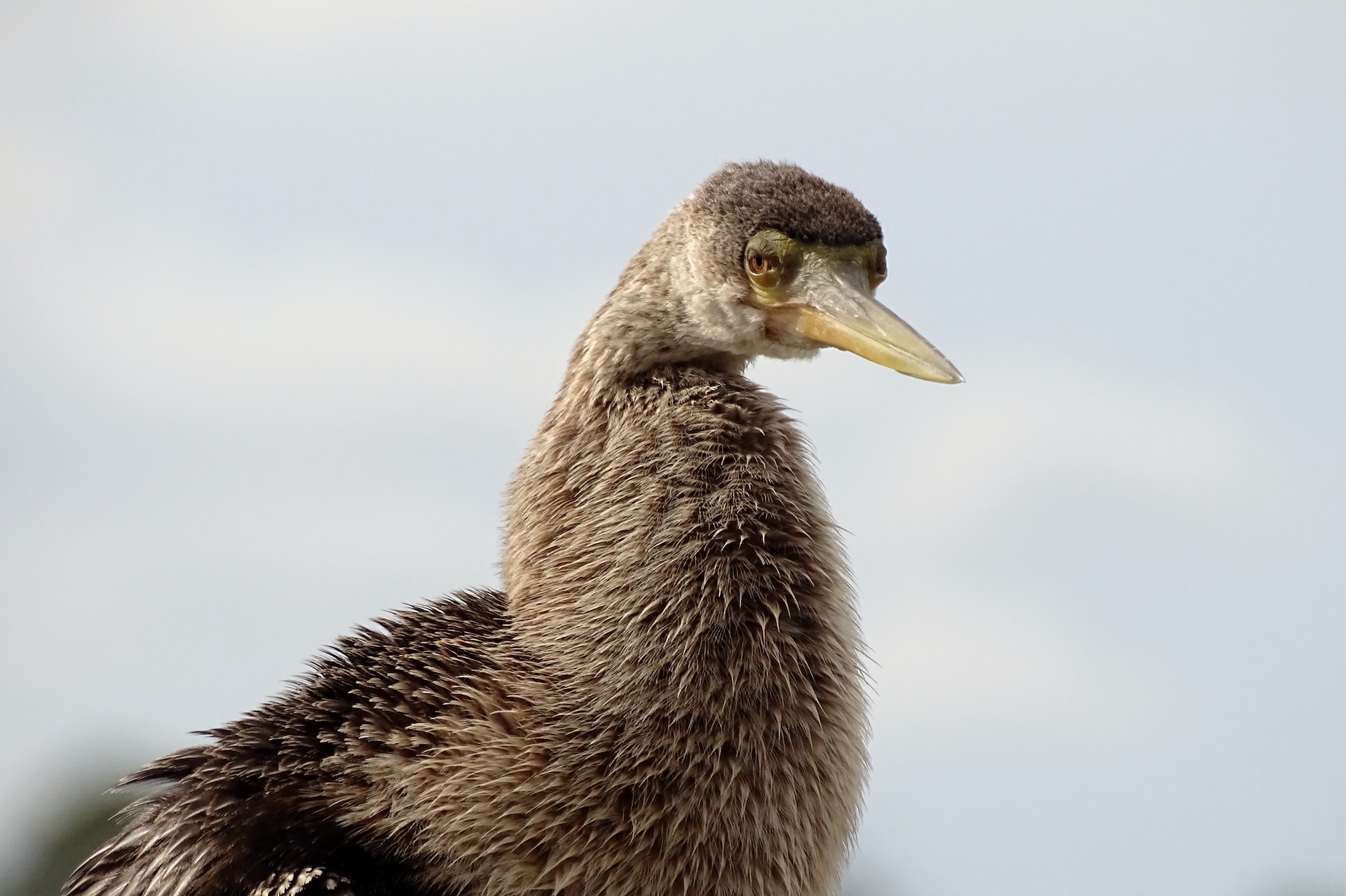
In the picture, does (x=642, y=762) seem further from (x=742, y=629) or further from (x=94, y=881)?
(x=94, y=881)

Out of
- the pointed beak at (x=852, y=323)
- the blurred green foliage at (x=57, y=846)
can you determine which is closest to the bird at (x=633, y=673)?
the pointed beak at (x=852, y=323)

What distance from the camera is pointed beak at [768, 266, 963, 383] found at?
505 cm

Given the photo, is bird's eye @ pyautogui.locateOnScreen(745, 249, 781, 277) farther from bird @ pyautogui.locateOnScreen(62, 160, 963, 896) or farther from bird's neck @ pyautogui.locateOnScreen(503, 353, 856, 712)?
bird's neck @ pyautogui.locateOnScreen(503, 353, 856, 712)

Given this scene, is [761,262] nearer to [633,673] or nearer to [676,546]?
[676,546]

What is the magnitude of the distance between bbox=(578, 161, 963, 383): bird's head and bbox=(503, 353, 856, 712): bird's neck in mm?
172

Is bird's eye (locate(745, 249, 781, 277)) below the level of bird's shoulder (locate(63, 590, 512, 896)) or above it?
above

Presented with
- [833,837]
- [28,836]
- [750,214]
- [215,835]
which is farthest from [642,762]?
[28,836]

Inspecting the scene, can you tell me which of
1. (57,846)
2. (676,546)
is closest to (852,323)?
(676,546)

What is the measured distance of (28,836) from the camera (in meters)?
21.2

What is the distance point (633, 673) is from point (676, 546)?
1.53ft

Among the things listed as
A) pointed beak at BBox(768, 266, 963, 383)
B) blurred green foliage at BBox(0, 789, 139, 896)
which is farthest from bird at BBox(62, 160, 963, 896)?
blurred green foliage at BBox(0, 789, 139, 896)

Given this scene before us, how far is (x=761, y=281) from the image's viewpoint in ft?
17.2

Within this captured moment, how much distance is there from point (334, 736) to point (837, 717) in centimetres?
166

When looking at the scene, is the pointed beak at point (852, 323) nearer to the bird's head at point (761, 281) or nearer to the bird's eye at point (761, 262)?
the bird's head at point (761, 281)
